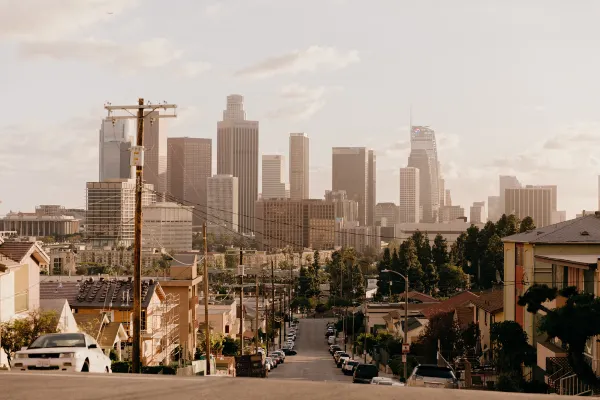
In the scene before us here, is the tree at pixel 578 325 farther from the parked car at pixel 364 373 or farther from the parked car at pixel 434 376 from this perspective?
the parked car at pixel 364 373

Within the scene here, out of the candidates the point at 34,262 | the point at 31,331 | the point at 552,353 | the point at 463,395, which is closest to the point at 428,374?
the point at 552,353

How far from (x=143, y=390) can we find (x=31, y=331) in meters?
22.7

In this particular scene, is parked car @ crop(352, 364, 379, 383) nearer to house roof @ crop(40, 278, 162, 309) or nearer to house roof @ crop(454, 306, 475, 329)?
house roof @ crop(40, 278, 162, 309)

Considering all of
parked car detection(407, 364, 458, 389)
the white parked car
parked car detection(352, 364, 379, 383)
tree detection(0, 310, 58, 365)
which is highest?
the white parked car

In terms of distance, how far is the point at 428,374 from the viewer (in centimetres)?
2673

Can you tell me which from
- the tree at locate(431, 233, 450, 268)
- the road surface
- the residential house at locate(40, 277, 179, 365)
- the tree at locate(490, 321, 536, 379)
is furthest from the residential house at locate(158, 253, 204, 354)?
the tree at locate(431, 233, 450, 268)

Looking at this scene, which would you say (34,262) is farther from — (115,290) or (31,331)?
(115,290)

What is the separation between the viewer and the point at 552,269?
37938 millimetres

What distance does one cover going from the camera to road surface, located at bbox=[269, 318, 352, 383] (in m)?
53.8

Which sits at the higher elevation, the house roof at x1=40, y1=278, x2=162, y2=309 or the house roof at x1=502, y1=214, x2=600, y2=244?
the house roof at x1=502, y1=214, x2=600, y2=244

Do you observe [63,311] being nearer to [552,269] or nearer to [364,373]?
[364,373]

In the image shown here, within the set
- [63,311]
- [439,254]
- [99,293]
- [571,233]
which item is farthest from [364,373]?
[439,254]

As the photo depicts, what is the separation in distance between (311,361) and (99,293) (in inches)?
1005

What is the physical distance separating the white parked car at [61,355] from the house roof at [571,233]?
90.6ft
